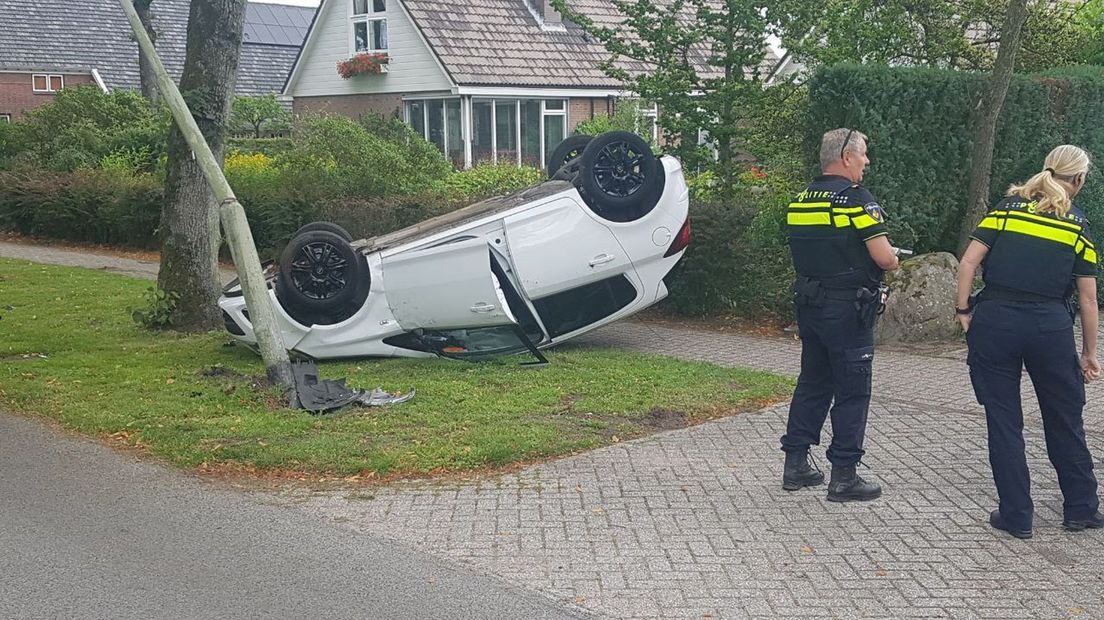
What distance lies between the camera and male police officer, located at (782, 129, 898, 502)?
624cm

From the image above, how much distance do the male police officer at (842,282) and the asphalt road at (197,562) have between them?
2.17 m

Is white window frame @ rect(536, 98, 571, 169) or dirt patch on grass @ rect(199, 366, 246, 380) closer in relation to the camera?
dirt patch on grass @ rect(199, 366, 246, 380)

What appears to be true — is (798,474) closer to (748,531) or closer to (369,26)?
(748,531)

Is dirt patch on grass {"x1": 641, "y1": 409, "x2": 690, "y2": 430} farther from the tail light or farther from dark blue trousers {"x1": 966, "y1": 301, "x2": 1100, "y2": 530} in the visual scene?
dark blue trousers {"x1": 966, "y1": 301, "x2": 1100, "y2": 530}

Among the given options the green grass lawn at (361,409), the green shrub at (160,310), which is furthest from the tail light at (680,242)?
the green shrub at (160,310)

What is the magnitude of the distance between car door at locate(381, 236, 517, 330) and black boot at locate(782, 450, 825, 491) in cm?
350

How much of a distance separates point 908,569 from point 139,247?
1827 cm

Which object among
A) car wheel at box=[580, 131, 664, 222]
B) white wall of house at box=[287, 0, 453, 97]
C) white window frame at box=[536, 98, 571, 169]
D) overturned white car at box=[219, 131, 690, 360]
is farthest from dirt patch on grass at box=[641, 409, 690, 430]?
white window frame at box=[536, 98, 571, 169]

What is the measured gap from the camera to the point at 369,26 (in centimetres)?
3203

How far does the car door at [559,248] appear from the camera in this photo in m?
9.89

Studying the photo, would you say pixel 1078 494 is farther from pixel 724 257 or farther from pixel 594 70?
pixel 594 70

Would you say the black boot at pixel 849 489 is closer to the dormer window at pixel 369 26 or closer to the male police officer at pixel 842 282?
the male police officer at pixel 842 282

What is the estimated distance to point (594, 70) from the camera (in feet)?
101

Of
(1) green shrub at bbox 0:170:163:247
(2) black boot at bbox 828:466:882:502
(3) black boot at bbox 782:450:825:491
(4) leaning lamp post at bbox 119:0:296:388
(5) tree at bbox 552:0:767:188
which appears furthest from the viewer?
(1) green shrub at bbox 0:170:163:247
